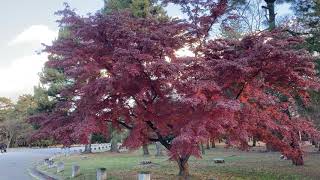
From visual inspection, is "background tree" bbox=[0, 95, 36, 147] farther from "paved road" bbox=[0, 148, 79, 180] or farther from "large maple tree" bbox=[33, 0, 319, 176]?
"large maple tree" bbox=[33, 0, 319, 176]

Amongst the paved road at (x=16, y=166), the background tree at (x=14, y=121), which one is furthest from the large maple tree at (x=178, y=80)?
the background tree at (x=14, y=121)

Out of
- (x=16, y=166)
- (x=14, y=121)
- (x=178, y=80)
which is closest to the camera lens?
(x=178, y=80)

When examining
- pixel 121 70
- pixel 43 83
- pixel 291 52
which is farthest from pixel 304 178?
pixel 43 83

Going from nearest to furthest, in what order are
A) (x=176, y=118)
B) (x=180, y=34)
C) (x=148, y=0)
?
(x=176, y=118) → (x=180, y=34) → (x=148, y=0)

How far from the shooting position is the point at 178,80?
40.0 feet

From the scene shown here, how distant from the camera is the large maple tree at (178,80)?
1136 centimetres

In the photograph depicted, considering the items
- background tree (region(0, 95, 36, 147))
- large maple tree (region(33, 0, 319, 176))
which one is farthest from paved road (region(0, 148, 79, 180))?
background tree (region(0, 95, 36, 147))

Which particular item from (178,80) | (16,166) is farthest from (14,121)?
(178,80)

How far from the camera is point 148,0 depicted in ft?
104

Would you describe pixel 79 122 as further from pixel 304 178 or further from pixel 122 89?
pixel 304 178

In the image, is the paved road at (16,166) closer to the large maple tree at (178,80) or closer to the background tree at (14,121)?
the large maple tree at (178,80)

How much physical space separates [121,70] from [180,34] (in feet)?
9.09

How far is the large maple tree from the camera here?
1136cm

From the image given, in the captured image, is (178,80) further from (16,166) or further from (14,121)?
(14,121)
